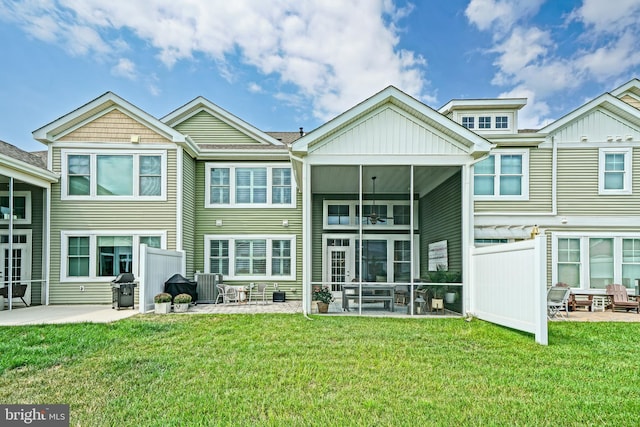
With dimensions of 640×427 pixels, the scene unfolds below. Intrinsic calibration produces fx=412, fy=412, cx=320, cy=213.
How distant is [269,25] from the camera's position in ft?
49.9

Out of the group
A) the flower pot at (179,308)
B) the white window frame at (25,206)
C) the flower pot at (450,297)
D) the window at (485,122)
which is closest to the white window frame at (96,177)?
the white window frame at (25,206)

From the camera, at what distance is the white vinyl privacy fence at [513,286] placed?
22.9 feet

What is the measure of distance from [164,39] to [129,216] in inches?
317

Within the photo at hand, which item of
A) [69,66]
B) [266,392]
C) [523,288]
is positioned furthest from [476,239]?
[69,66]

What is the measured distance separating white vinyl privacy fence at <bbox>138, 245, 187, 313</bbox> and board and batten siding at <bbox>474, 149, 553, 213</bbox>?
933cm

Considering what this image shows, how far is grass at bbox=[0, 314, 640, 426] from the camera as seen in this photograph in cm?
388

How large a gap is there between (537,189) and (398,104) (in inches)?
241

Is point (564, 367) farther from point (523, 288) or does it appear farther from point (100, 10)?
point (100, 10)

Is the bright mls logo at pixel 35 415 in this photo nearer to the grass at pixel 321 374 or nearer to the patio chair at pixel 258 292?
the grass at pixel 321 374

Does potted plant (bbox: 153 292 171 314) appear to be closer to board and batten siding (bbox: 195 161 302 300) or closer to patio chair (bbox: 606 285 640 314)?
board and batten siding (bbox: 195 161 302 300)

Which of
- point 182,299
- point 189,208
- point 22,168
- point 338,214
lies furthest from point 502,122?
point 22,168

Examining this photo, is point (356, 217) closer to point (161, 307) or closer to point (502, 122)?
point (502, 122)

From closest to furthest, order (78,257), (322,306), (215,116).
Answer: (322,306)
(78,257)
(215,116)

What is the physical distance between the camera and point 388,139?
9.85 metres
